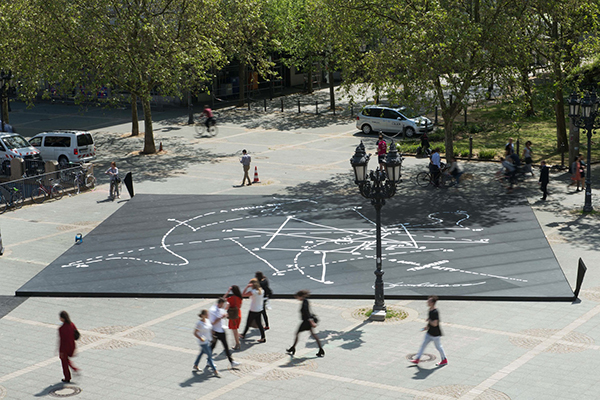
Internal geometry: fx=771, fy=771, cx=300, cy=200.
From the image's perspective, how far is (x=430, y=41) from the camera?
100 ft

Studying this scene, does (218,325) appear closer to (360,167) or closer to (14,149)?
(360,167)

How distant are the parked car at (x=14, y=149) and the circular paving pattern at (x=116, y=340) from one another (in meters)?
20.3

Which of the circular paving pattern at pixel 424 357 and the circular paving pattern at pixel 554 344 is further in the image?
the circular paving pattern at pixel 554 344

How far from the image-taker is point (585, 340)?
15.9m

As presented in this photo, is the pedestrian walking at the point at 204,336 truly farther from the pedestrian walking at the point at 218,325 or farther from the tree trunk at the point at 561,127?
the tree trunk at the point at 561,127

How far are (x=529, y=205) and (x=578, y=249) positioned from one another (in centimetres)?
517


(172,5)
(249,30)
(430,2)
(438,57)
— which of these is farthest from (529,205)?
(249,30)

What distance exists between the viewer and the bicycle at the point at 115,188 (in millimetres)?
30797

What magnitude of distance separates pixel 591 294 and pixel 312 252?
7.84 meters

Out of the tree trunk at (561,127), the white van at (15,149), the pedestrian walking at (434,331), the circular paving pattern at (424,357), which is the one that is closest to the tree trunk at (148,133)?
the white van at (15,149)

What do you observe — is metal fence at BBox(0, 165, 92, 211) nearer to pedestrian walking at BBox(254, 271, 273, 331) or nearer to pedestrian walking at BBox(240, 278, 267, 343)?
pedestrian walking at BBox(254, 271, 273, 331)

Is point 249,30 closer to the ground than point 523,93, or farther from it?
farther from it

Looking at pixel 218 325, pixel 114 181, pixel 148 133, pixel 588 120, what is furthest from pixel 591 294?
pixel 148 133

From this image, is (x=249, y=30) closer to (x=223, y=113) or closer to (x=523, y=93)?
(x=223, y=113)
